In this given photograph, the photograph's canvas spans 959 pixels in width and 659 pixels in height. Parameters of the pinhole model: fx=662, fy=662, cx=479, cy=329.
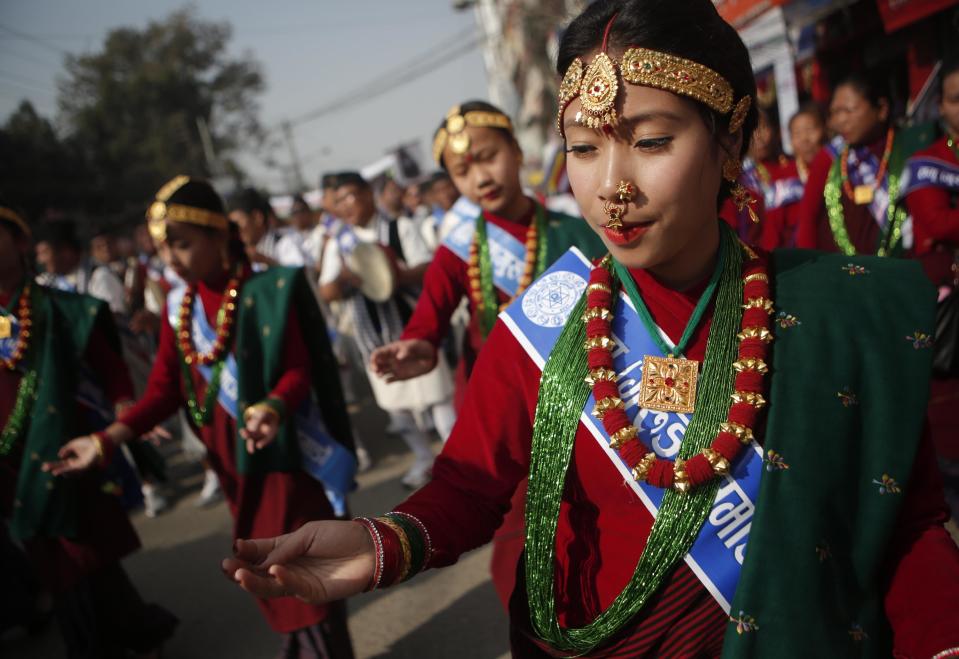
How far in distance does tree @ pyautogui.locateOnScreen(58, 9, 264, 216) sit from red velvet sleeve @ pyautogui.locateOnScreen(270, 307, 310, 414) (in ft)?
92.7

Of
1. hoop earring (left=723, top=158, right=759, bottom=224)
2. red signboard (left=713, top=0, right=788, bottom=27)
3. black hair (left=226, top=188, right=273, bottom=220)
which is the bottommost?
hoop earring (left=723, top=158, right=759, bottom=224)

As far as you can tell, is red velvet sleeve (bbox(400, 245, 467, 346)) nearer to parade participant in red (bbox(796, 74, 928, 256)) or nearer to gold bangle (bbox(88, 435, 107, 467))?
gold bangle (bbox(88, 435, 107, 467))

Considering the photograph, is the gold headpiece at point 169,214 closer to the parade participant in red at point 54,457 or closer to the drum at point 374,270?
the parade participant in red at point 54,457

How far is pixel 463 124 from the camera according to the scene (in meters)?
2.74

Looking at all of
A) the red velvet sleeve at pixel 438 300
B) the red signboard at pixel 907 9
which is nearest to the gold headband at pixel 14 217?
the red velvet sleeve at pixel 438 300

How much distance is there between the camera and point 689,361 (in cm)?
126

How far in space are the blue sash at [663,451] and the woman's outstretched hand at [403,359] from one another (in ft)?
2.94

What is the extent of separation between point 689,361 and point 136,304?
6884mm

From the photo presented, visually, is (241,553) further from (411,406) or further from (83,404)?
→ (411,406)

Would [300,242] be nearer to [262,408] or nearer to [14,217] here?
[14,217]

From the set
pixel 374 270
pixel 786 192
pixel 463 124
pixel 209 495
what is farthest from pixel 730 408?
pixel 209 495

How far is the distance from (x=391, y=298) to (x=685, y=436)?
385cm

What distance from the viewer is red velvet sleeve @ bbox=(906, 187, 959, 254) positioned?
252cm

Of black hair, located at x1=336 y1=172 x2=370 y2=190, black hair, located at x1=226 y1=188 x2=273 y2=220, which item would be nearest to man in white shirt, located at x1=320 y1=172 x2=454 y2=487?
black hair, located at x1=336 y1=172 x2=370 y2=190
